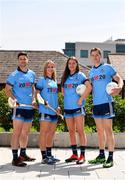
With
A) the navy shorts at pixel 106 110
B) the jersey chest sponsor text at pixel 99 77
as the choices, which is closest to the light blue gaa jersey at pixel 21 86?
the jersey chest sponsor text at pixel 99 77

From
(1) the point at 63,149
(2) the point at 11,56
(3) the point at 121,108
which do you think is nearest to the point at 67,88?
(1) the point at 63,149

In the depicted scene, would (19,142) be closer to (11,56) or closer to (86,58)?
(11,56)

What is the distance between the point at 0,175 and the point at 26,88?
166 cm

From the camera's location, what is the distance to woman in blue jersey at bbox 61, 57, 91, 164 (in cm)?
760

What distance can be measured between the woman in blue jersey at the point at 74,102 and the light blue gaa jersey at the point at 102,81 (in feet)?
0.61

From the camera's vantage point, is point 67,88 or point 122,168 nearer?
point 122,168

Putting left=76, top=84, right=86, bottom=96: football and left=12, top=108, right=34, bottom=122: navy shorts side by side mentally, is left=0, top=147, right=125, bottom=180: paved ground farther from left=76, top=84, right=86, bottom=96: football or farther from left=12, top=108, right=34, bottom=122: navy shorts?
left=76, top=84, right=86, bottom=96: football

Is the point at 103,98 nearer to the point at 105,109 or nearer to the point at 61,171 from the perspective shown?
the point at 105,109

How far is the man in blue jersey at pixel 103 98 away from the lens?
7.36 m

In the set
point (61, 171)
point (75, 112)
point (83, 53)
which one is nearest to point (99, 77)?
point (75, 112)

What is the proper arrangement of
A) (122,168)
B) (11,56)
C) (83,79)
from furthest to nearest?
(11,56)
(83,79)
(122,168)

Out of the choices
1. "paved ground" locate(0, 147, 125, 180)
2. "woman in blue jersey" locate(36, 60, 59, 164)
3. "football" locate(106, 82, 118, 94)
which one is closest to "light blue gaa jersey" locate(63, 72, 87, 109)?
"woman in blue jersey" locate(36, 60, 59, 164)

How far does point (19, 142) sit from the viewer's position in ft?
25.8

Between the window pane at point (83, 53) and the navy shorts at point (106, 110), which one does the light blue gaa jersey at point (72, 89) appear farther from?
the window pane at point (83, 53)
